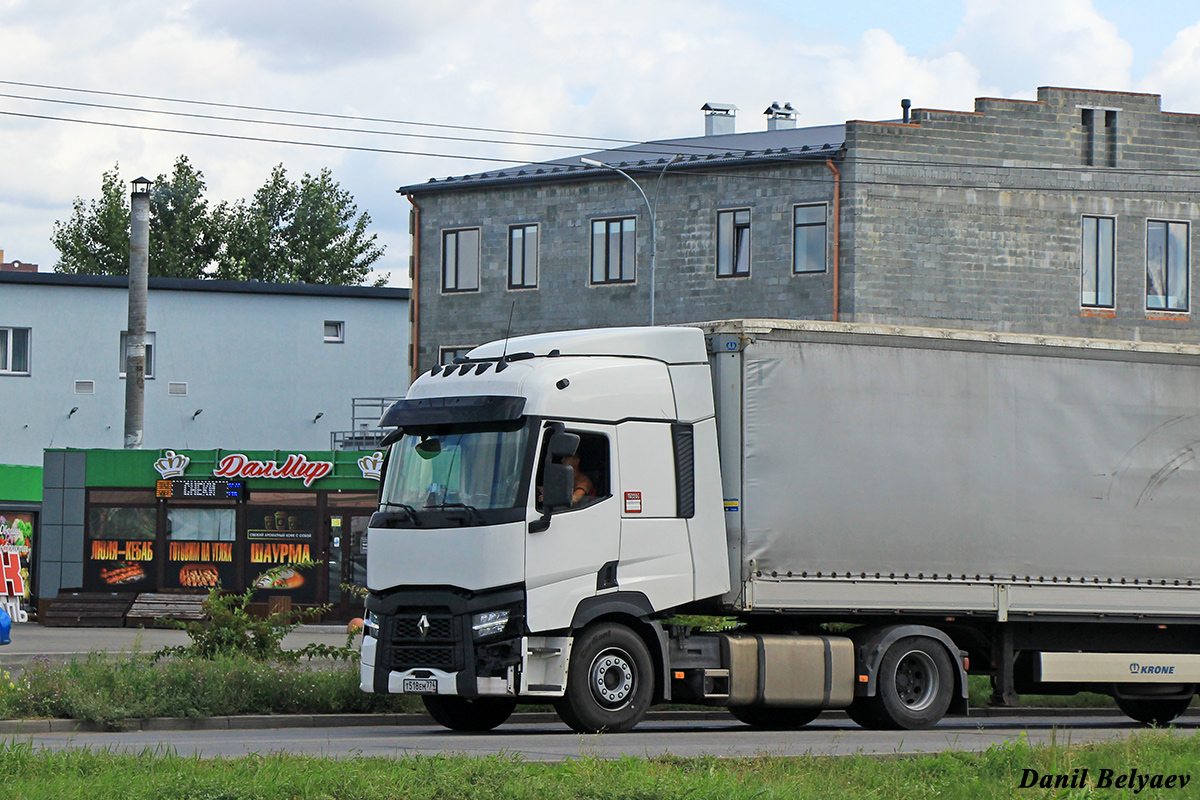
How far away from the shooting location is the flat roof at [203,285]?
46475 mm

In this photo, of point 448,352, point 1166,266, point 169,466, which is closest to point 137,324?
point 169,466

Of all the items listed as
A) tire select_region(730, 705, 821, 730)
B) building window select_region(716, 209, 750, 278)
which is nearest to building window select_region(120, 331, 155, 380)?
building window select_region(716, 209, 750, 278)

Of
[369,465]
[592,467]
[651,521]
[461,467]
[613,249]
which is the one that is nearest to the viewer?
[461,467]

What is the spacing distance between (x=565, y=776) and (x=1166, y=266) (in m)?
34.2

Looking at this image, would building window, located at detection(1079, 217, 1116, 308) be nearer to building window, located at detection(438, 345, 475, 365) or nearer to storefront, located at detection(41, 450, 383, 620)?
building window, located at detection(438, 345, 475, 365)

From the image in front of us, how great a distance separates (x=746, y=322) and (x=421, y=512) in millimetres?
3521

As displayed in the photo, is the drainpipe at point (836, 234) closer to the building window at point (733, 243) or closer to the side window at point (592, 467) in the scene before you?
the building window at point (733, 243)

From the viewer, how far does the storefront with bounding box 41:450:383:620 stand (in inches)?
1421

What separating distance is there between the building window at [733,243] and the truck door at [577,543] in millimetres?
25504

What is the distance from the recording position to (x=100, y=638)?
3147 centimetres

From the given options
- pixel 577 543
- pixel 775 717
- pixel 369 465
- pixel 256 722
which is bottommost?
pixel 256 722

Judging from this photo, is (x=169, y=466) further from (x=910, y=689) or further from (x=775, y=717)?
(x=910, y=689)

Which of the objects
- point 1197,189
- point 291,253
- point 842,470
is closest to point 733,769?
point 842,470

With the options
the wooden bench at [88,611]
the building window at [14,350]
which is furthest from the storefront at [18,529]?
the building window at [14,350]
